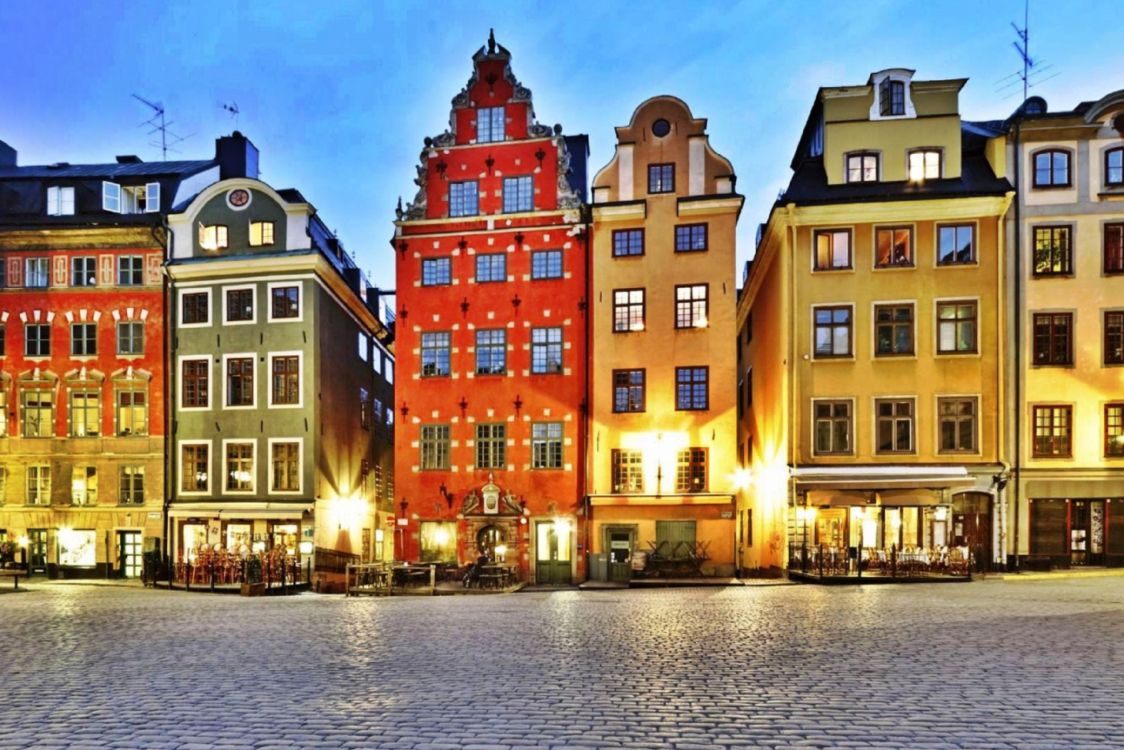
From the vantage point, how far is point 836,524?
97.9 ft

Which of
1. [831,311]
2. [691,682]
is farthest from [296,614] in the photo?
[831,311]

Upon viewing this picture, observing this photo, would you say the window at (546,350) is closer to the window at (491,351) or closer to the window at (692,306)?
the window at (491,351)

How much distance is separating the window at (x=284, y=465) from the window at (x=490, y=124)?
14280 millimetres

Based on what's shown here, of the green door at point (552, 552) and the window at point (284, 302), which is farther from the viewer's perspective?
the window at point (284, 302)

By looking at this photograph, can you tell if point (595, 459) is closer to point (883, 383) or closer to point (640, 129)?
point (883, 383)

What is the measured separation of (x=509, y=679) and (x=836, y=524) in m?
21.8

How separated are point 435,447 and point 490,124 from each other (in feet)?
42.9

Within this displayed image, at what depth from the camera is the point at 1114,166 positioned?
1185 inches

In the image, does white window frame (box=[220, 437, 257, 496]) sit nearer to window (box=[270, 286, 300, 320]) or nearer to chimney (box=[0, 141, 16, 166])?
window (box=[270, 286, 300, 320])

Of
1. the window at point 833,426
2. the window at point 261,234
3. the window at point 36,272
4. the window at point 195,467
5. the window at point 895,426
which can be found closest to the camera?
the window at point 895,426

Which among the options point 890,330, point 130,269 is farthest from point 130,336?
point 890,330

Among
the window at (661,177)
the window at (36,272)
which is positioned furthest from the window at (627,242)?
the window at (36,272)

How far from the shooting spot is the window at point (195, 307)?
35625 mm

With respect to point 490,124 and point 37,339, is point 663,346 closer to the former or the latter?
point 490,124
